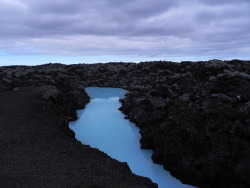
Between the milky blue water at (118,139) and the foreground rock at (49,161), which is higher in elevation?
the foreground rock at (49,161)

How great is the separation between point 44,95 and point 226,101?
102ft

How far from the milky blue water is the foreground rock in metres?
3.70

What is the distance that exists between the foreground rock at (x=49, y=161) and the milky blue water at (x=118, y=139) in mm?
3704

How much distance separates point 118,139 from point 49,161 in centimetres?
1421

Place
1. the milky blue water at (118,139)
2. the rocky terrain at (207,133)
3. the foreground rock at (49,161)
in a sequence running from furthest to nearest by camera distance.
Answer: the milky blue water at (118,139) < the rocky terrain at (207,133) < the foreground rock at (49,161)

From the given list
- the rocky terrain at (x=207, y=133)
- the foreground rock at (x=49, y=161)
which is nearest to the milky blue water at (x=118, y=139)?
the rocky terrain at (x=207, y=133)

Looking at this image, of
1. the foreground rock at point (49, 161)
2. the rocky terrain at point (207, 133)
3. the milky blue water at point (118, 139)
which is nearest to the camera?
the foreground rock at point (49, 161)

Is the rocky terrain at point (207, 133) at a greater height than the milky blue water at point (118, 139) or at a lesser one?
greater

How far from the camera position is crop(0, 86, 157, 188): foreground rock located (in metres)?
16.5

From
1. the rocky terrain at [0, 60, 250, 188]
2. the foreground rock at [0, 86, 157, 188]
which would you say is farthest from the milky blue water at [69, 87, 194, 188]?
the foreground rock at [0, 86, 157, 188]

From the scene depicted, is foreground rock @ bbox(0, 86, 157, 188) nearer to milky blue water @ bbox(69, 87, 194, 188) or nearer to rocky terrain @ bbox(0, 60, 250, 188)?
rocky terrain @ bbox(0, 60, 250, 188)

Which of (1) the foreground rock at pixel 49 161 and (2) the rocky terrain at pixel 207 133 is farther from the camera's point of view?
(2) the rocky terrain at pixel 207 133

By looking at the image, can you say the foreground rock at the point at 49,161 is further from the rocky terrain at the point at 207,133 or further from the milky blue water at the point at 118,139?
the milky blue water at the point at 118,139

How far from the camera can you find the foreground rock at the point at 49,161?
54.3 ft
